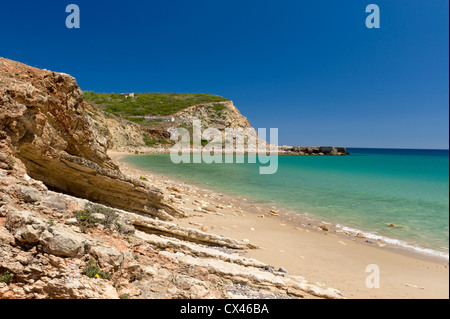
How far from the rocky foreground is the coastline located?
881 millimetres

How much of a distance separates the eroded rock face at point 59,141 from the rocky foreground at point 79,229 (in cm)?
3

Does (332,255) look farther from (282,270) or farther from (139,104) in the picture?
(139,104)

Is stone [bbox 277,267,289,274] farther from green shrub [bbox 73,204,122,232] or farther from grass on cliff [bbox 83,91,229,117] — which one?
grass on cliff [bbox 83,91,229,117]

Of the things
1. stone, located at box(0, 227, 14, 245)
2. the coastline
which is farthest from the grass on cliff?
stone, located at box(0, 227, 14, 245)

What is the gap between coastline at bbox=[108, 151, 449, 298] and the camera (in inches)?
244

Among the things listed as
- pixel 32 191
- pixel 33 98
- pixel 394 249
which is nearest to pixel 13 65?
pixel 33 98

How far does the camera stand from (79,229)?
15.3ft

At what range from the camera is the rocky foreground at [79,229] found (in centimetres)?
369

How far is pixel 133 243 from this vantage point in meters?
5.41

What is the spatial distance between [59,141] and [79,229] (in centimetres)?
390

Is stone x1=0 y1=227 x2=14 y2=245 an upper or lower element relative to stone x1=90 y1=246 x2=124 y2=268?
upper

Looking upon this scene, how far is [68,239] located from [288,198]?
1634cm

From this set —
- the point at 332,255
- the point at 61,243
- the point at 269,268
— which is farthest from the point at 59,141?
the point at 332,255
